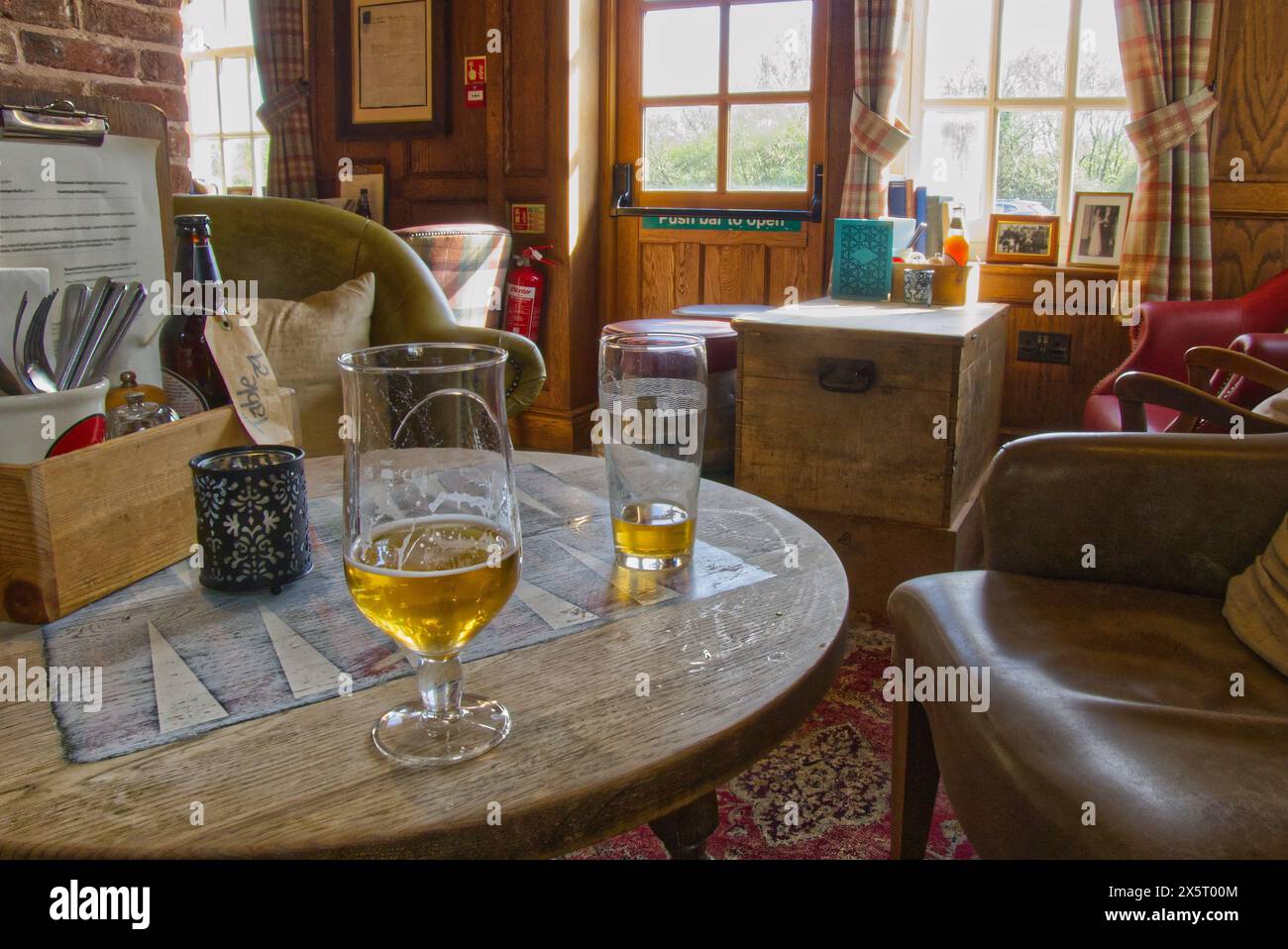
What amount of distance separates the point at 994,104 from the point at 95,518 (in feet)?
11.2

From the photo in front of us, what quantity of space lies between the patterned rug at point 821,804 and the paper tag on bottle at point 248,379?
741 mm

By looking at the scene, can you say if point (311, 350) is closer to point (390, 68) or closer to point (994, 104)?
point (994, 104)

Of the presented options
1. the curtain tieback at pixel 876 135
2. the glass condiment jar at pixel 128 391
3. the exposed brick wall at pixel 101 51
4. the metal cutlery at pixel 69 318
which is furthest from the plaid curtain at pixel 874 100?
the metal cutlery at pixel 69 318

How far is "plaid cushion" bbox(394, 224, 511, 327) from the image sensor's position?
3.52 metres

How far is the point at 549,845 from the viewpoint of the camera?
0.54 metres

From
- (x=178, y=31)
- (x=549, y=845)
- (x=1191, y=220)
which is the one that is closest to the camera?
(x=549, y=845)

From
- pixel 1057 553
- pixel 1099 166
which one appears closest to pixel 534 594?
pixel 1057 553

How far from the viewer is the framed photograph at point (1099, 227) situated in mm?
3279

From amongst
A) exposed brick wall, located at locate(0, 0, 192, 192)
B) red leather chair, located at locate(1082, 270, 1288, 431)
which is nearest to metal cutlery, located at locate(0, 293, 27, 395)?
exposed brick wall, located at locate(0, 0, 192, 192)

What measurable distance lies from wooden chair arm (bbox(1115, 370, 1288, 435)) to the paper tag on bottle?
4.90 ft
